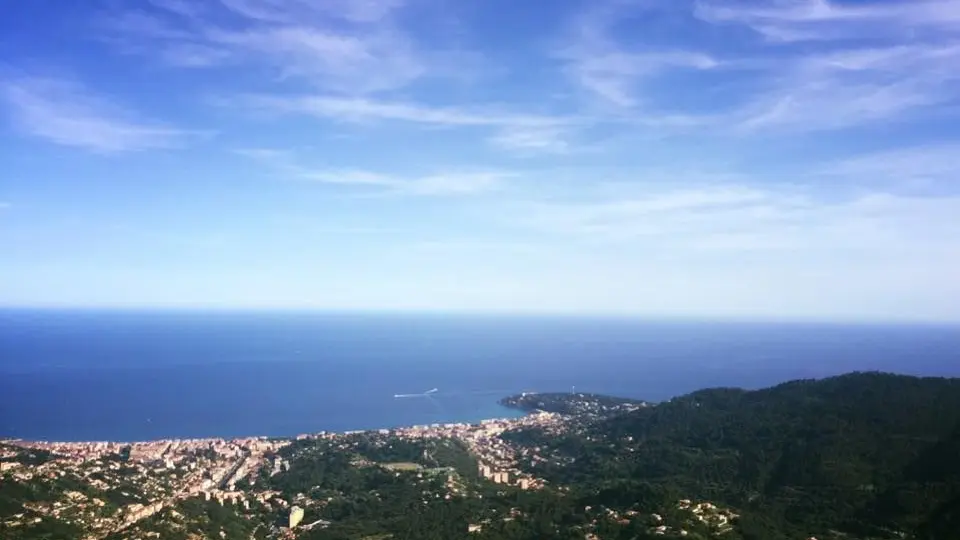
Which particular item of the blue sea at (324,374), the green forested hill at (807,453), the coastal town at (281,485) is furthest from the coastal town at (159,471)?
the blue sea at (324,374)

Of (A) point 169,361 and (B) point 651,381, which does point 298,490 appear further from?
(A) point 169,361

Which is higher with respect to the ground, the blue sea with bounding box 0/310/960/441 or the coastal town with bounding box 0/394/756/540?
the coastal town with bounding box 0/394/756/540

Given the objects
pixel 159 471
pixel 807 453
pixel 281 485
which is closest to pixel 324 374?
pixel 159 471

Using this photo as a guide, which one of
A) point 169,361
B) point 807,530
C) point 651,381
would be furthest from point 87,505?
point 169,361

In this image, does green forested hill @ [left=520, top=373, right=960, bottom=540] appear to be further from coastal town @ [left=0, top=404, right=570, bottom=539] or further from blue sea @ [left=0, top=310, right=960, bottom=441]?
blue sea @ [left=0, top=310, right=960, bottom=441]

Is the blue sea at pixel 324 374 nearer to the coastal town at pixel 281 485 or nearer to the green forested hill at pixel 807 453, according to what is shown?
the coastal town at pixel 281 485

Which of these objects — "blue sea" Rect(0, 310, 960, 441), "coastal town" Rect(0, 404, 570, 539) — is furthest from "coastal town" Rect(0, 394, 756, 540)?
"blue sea" Rect(0, 310, 960, 441)
